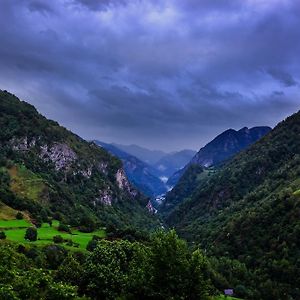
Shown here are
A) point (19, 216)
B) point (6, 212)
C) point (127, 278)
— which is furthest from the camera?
point (6, 212)

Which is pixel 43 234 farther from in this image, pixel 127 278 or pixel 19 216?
pixel 127 278

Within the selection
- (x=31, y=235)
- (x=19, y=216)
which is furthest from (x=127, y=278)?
(x=19, y=216)

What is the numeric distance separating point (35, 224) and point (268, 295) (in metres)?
89.1

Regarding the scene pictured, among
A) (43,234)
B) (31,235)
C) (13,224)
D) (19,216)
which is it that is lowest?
(43,234)

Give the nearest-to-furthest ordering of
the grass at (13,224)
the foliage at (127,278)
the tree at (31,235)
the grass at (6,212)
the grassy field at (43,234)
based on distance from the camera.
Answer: the foliage at (127,278)
the tree at (31,235)
the grassy field at (43,234)
the grass at (13,224)
the grass at (6,212)

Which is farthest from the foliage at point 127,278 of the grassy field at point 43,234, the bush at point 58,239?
the bush at point 58,239

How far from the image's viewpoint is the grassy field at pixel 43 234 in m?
146

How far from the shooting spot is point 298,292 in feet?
497

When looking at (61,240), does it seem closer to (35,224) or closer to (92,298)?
(35,224)

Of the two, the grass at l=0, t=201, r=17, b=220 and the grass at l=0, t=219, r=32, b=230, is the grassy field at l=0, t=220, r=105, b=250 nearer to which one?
the grass at l=0, t=219, r=32, b=230

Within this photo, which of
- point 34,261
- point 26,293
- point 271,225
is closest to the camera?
point 26,293

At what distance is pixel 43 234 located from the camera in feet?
528

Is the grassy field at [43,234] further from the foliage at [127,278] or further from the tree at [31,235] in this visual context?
the foliage at [127,278]

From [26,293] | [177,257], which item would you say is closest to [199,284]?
[177,257]
